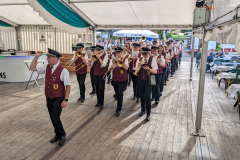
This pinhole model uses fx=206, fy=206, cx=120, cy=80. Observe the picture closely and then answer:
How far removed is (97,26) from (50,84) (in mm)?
7234

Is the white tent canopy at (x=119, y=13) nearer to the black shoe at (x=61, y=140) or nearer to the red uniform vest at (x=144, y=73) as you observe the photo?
the red uniform vest at (x=144, y=73)

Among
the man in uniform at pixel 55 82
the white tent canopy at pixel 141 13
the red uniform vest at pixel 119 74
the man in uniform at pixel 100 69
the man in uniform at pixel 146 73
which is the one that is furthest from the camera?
the white tent canopy at pixel 141 13

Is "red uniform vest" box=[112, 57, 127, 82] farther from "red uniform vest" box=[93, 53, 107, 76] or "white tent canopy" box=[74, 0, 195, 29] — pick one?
"white tent canopy" box=[74, 0, 195, 29]

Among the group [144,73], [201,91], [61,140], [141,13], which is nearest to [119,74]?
[144,73]

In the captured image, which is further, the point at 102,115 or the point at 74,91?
the point at 74,91

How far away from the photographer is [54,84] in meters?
3.68

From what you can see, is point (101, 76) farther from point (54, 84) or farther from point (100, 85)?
point (54, 84)

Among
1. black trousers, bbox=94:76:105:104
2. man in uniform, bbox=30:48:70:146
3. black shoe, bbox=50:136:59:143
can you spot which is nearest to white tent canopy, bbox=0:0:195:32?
black trousers, bbox=94:76:105:104

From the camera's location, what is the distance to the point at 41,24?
472 inches

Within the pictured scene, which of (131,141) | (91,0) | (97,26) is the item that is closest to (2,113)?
(131,141)

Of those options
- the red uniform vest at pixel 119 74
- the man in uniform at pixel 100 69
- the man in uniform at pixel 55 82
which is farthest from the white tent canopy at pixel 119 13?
the red uniform vest at pixel 119 74

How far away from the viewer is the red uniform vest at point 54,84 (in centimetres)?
364

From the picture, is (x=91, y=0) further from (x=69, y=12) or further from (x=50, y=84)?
(x=50, y=84)

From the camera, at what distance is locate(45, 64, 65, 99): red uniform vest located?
364 centimetres
